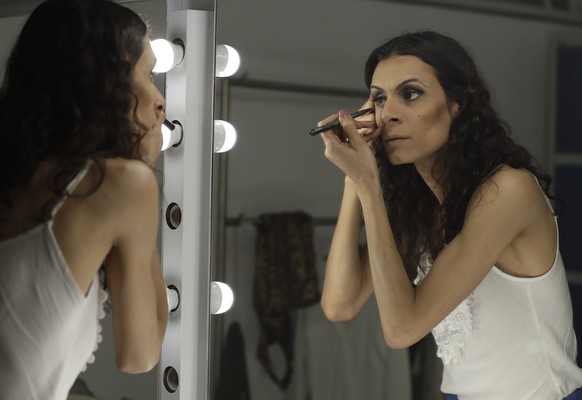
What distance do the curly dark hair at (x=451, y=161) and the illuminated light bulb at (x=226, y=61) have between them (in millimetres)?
348

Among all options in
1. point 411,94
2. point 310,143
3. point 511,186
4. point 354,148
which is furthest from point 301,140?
point 511,186

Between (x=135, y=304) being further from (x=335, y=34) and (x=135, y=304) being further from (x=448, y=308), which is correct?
(x=335, y=34)

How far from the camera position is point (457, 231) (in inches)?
44.3

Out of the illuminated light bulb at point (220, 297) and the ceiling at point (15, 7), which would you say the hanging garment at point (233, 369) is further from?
the ceiling at point (15, 7)

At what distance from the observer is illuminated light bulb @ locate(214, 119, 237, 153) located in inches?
57.4

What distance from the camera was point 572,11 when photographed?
110cm

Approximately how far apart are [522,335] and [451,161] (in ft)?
0.78

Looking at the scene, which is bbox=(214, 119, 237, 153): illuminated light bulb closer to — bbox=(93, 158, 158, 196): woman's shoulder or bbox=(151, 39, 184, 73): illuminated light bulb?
bbox=(151, 39, 184, 73): illuminated light bulb

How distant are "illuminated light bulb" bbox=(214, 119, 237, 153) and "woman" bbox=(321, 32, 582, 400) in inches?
11.1

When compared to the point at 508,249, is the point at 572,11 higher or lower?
higher

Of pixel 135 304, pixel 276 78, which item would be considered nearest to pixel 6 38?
pixel 276 78

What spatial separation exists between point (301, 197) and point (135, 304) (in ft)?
1.34

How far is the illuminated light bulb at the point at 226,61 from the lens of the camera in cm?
145

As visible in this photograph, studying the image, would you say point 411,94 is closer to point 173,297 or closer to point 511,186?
point 511,186
